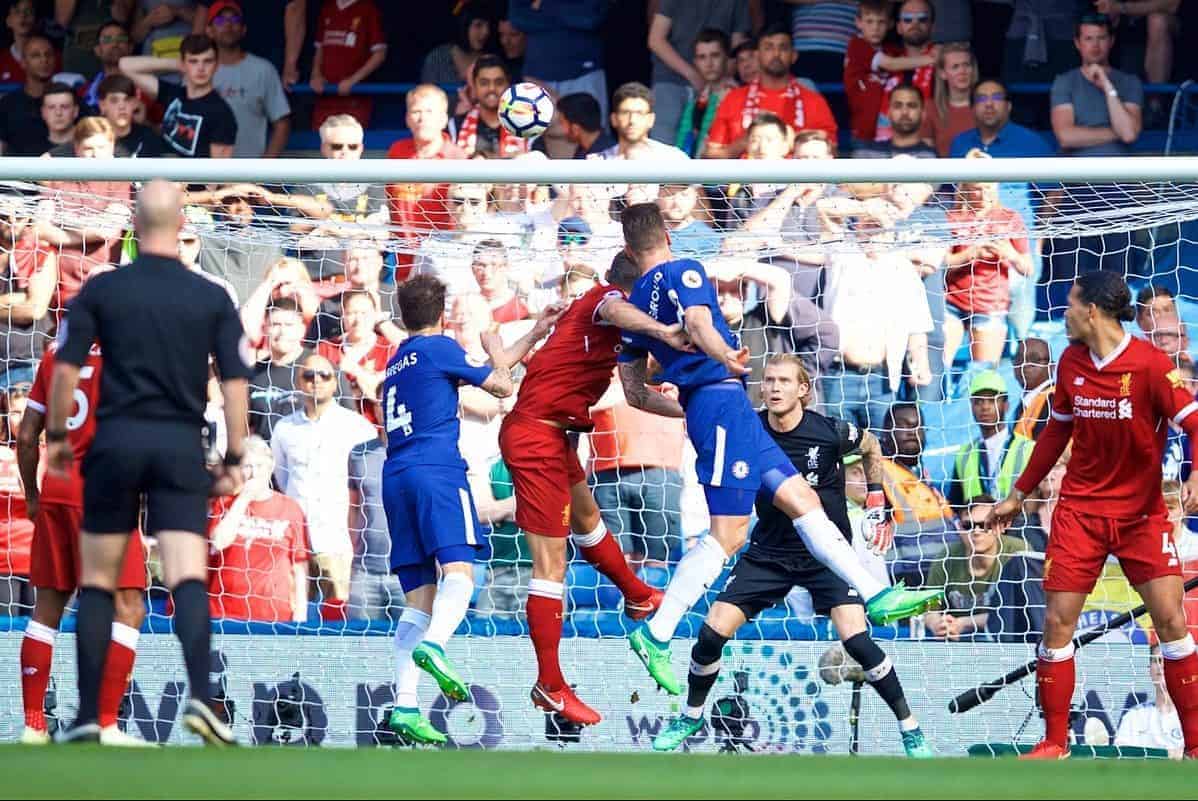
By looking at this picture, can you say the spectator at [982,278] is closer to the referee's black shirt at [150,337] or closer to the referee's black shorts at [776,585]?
the referee's black shorts at [776,585]

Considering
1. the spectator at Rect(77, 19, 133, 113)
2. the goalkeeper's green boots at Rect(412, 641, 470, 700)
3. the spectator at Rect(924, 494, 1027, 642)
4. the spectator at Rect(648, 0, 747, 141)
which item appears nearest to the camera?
the goalkeeper's green boots at Rect(412, 641, 470, 700)

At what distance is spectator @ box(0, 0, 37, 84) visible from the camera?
13.3m

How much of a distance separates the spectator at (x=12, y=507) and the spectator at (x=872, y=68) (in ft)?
18.6

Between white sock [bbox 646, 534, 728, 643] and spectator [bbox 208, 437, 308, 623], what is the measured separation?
8.20 feet

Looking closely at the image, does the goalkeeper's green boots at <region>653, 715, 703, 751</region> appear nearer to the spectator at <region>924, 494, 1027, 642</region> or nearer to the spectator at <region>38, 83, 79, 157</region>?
the spectator at <region>924, 494, 1027, 642</region>

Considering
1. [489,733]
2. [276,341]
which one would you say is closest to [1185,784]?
[489,733]

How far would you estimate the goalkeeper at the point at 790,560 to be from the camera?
821cm

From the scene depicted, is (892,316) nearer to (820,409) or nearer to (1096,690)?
(820,409)

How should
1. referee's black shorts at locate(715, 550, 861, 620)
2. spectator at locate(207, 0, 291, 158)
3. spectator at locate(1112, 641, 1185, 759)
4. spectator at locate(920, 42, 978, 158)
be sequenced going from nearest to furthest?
referee's black shorts at locate(715, 550, 861, 620), spectator at locate(1112, 641, 1185, 759), spectator at locate(920, 42, 978, 158), spectator at locate(207, 0, 291, 158)

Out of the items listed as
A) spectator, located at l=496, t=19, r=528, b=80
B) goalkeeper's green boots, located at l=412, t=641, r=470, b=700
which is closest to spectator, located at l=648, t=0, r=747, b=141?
spectator, located at l=496, t=19, r=528, b=80

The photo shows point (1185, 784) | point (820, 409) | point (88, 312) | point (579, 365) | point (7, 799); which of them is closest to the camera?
point (7, 799)

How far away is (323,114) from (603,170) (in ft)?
17.8

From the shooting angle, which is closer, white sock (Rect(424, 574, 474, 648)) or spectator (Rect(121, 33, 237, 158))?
white sock (Rect(424, 574, 474, 648))

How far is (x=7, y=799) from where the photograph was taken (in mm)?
4645
